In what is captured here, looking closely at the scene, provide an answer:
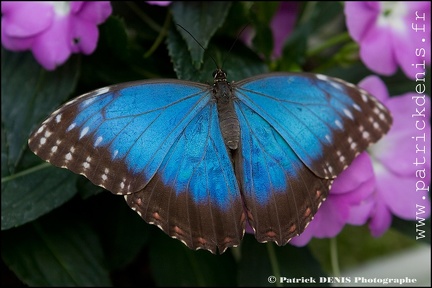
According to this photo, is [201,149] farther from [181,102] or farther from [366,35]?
[366,35]

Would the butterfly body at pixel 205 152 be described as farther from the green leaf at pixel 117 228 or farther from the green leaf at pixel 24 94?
the green leaf at pixel 117 228

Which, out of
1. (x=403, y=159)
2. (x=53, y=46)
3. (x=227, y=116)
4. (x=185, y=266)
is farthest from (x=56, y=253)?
(x=403, y=159)

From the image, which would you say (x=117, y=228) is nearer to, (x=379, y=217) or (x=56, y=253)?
(x=56, y=253)

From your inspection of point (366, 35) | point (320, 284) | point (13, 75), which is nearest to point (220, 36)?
point (366, 35)

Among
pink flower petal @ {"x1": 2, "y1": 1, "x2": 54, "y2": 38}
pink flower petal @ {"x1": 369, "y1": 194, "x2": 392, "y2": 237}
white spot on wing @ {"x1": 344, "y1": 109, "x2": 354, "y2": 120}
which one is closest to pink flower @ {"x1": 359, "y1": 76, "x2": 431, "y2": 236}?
pink flower petal @ {"x1": 369, "y1": 194, "x2": 392, "y2": 237}

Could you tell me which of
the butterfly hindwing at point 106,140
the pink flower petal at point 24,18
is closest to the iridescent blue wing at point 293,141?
the butterfly hindwing at point 106,140
